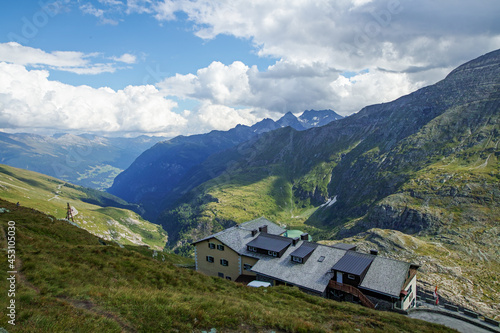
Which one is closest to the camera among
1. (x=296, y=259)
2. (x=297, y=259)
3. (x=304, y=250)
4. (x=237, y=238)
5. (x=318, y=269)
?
(x=318, y=269)

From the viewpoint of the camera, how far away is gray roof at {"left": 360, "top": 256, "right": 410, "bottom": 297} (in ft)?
147

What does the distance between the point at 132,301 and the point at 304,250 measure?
141 ft

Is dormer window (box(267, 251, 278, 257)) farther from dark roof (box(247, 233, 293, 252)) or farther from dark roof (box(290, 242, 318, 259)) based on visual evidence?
dark roof (box(290, 242, 318, 259))

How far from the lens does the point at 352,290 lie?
46.2 meters

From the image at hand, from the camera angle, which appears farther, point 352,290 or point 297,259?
point 297,259

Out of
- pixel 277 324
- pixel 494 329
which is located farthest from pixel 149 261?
pixel 494 329

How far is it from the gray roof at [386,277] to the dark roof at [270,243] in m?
17.7

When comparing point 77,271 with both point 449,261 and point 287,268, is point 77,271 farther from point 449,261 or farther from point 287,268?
point 449,261

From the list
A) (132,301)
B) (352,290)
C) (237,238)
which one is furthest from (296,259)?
(132,301)

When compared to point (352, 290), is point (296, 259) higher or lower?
higher

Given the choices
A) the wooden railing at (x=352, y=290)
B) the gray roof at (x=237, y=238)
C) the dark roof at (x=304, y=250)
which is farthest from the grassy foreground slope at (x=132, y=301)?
the gray roof at (x=237, y=238)

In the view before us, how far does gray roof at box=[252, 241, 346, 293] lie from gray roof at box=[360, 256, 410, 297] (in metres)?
6.42

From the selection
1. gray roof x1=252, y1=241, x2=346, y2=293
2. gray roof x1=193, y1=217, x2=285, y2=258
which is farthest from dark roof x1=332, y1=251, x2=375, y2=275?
A: gray roof x1=193, y1=217, x2=285, y2=258

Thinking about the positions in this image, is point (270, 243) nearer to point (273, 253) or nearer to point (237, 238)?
point (273, 253)
